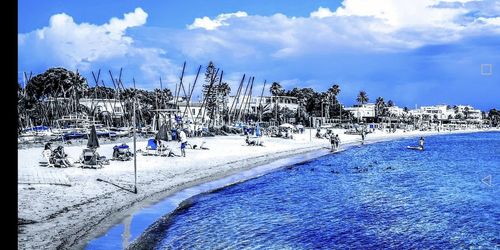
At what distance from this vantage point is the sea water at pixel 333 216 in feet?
45.1

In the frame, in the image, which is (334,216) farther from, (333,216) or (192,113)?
(192,113)

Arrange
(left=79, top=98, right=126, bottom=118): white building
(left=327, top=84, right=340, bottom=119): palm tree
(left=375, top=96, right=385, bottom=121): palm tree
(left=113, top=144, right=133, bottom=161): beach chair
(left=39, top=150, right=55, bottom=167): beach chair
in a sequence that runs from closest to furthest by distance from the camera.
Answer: (left=39, top=150, right=55, bottom=167): beach chair < (left=113, top=144, right=133, bottom=161): beach chair < (left=79, top=98, right=126, bottom=118): white building < (left=327, top=84, right=340, bottom=119): palm tree < (left=375, top=96, right=385, bottom=121): palm tree

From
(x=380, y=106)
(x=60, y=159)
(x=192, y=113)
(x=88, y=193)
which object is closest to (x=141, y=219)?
(x=88, y=193)

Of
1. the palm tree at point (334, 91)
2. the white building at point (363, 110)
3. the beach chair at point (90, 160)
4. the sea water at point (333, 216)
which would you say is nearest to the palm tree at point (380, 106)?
the white building at point (363, 110)

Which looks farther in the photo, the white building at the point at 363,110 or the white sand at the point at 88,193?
the white building at the point at 363,110

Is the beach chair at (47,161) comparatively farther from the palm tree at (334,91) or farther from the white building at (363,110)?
the white building at (363,110)

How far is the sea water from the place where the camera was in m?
13.7

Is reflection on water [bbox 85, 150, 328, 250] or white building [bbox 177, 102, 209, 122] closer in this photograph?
reflection on water [bbox 85, 150, 328, 250]

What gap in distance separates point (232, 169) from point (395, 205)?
11.7 metres

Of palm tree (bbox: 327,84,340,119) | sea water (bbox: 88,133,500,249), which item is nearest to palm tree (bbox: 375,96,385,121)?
palm tree (bbox: 327,84,340,119)

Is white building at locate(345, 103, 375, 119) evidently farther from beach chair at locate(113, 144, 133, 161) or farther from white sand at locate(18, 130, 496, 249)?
beach chair at locate(113, 144, 133, 161)

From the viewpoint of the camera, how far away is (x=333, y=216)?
18.3 meters

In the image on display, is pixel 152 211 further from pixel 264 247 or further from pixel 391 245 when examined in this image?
pixel 391 245

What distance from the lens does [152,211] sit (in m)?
15.6
